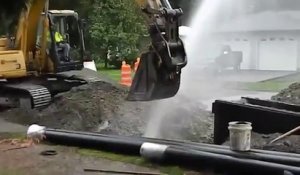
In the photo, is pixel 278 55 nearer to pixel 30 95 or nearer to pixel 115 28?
pixel 115 28

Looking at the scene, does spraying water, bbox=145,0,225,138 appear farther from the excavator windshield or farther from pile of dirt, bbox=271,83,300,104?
the excavator windshield

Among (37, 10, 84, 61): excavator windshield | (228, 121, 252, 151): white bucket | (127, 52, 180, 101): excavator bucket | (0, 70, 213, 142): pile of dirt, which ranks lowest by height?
(0, 70, 213, 142): pile of dirt

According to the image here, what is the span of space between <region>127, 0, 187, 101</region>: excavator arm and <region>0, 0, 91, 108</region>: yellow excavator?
3943 millimetres

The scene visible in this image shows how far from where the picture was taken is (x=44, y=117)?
37.4ft

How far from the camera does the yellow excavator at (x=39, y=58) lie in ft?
40.6

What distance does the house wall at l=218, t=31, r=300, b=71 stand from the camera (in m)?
28.1

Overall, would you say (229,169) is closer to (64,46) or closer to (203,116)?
(203,116)

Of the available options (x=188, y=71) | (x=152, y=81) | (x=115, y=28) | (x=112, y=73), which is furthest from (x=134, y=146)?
(x=115, y=28)

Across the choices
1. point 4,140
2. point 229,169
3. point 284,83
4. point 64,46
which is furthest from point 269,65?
point 229,169

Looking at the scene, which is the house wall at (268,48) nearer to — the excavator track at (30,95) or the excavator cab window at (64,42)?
the excavator cab window at (64,42)

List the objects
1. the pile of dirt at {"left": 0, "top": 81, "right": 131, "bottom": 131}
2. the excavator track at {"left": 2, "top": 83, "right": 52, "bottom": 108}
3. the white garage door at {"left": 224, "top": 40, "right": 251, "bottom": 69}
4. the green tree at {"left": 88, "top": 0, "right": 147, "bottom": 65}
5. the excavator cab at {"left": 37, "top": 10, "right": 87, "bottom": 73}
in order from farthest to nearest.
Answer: the green tree at {"left": 88, "top": 0, "right": 147, "bottom": 65}
the white garage door at {"left": 224, "top": 40, "right": 251, "bottom": 69}
the excavator cab at {"left": 37, "top": 10, "right": 87, "bottom": 73}
the excavator track at {"left": 2, "top": 83, "right": 52, "bottom": 108}
the pile of dirt at {"left": 0, "top": 81, "right": 131, "bottom": 131}

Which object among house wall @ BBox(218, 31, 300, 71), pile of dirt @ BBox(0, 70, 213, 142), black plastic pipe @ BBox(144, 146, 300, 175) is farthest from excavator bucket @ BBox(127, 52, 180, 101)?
house wall @ BBox(218, 31, 300, 71)

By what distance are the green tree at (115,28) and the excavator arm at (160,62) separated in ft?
74.2

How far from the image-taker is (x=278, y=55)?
29.5 meters
